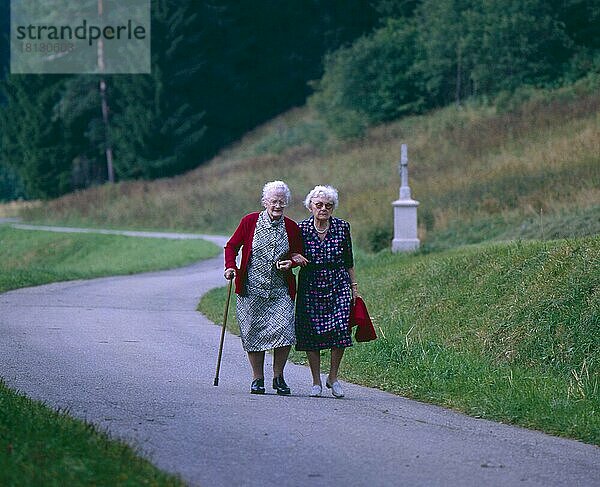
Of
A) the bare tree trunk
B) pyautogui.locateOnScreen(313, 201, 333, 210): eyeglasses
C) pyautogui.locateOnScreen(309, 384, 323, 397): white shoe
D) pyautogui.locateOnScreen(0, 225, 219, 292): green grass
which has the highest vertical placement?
the bare tree trunk

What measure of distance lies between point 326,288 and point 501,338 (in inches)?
119

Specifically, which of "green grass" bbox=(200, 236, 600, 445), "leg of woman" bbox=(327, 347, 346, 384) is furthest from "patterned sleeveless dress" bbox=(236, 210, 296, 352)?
"green grass" bbox=(200, 236, 600, 445)

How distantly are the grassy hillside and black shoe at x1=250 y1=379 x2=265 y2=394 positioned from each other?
10582mm

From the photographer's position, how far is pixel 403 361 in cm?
1276

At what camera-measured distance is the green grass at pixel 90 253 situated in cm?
3312

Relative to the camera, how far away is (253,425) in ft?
29.6

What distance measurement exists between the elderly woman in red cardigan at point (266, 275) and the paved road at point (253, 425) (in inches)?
20.1

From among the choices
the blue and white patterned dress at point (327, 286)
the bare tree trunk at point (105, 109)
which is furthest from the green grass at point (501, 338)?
the bare tree trunk at point (105, 109)

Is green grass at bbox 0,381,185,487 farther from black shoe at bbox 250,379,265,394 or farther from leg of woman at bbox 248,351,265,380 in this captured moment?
leg of woman at bbox 248,351,265,380

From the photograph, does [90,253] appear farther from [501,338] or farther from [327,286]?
[327,286]

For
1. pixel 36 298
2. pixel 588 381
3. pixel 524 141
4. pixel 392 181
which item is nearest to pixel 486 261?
pixel 588 381

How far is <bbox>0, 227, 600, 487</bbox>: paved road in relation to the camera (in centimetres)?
747

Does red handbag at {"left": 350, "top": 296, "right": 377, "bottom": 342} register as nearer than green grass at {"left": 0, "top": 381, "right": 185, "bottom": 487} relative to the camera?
No

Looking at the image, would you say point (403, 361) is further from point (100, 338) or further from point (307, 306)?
point (100, 338)
